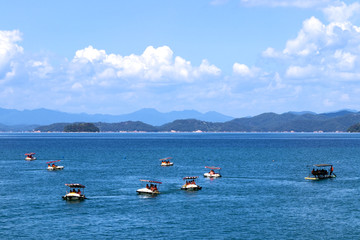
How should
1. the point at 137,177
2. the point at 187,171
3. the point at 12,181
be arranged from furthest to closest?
1. the point at 187,171
2. the point at 137,177
3. the point at 12,181

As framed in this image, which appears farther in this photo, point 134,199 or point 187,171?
point 187,171

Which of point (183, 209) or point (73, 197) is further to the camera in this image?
point (73, 197)

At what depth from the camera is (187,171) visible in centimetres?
13162

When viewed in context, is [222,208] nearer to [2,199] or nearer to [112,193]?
[112,193]

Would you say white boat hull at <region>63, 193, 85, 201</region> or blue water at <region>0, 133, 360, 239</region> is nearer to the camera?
blue water at <region>0, 133, 360, 239</region>

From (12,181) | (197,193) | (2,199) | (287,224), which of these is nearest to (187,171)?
(197,193)

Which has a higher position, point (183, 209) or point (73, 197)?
point (73, 197)

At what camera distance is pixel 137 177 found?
376 feet

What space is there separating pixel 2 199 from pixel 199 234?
43439mm

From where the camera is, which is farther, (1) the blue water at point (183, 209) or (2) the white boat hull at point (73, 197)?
(2) the white boat hull at point (73, 197)

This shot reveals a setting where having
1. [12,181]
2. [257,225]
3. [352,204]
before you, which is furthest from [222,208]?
[12,181]

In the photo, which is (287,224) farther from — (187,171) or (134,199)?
(187,171)

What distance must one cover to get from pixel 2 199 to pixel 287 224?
174ft

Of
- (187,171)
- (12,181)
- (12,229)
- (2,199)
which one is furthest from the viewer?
(187,171)
